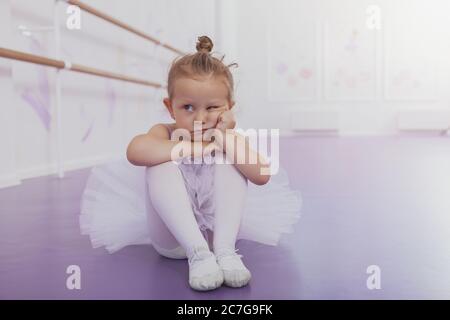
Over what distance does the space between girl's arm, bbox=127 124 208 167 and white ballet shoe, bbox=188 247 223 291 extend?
17cm

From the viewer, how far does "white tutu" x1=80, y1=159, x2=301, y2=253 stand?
Result: 3.64ft

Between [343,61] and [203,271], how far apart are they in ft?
19.2

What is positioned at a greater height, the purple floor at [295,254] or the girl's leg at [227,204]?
the girl's leg at [227,204]

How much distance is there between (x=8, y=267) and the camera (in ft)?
3.18

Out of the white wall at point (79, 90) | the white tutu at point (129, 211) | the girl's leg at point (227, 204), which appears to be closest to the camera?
the girl's leg at point (227, 204)

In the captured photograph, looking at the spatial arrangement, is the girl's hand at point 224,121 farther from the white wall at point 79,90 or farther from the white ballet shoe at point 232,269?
the white wall at point 79,90

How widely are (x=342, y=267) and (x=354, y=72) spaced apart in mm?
5665

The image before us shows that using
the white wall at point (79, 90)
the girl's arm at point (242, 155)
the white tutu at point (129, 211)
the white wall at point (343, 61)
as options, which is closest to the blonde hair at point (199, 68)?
the girl's arm at point (242, 155)

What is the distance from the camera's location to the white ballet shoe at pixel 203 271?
0.81m

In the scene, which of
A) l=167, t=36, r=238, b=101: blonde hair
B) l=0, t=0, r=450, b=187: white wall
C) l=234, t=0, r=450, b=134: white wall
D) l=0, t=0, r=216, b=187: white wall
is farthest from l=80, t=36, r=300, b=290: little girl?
l=234, t=0, r=450, b=134: white wall

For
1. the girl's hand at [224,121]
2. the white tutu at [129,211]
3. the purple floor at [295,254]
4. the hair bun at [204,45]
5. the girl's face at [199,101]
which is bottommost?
the purple floor at [295,254]

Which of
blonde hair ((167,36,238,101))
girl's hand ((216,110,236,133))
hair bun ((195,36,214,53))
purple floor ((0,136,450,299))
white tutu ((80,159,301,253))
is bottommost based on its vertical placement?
purple floor ((0,136,450,299))

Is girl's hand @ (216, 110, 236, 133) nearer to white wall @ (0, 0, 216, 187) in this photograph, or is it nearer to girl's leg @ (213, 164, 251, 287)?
girl's leg @ (213, 164, 251, 287)
